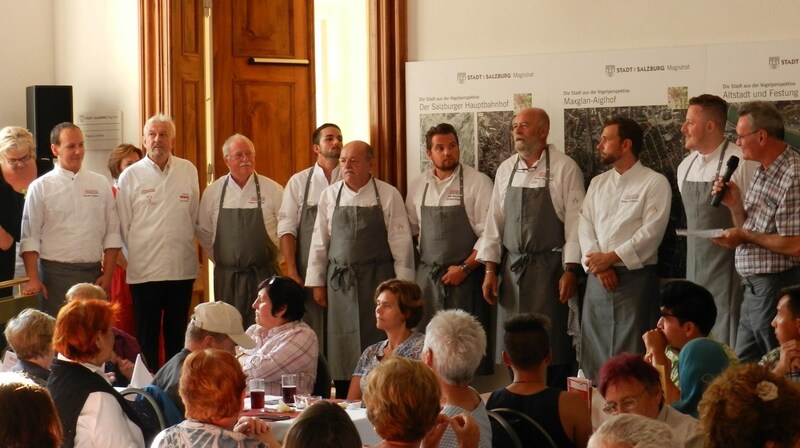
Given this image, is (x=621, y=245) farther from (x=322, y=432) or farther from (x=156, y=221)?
(x=322, y=432)

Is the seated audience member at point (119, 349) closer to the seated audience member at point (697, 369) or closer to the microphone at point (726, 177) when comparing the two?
the seated audience member at point (697, 369)

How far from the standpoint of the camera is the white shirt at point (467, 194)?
7238mm

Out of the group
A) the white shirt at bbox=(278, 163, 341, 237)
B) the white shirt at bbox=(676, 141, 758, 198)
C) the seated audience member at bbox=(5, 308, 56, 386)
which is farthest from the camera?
the white shirt at bbox=(278, 163, 341, 237)

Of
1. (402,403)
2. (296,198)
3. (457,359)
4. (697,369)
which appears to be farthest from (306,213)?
(402,403)

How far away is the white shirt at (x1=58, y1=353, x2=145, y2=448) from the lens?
4082 mm

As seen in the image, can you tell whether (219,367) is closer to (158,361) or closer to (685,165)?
(685,165)

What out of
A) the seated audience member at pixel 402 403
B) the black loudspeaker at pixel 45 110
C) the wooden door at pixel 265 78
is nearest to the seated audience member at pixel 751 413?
the seated audience member at pixel 402 403

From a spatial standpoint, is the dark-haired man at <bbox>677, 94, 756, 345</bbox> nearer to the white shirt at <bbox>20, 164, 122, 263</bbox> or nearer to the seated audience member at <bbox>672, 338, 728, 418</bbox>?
the seated audience member at <bbox>672, 338, 728, 418</bbox>

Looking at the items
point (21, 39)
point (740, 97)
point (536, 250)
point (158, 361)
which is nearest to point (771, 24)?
point (740, 97)

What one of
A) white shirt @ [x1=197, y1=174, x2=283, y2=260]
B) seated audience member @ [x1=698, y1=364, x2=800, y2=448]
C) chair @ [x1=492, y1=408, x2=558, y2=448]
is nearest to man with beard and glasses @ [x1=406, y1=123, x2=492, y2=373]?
white shirt @ [x1=197, y1=174, x2=283, y2=260]

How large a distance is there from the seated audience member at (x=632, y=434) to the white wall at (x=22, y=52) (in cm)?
746

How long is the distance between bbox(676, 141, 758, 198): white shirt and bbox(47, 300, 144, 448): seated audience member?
11.3 ft

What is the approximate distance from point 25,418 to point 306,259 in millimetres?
4726

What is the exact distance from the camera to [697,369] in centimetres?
441
